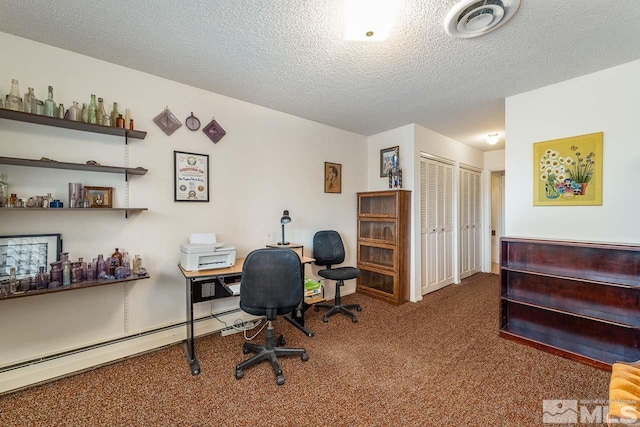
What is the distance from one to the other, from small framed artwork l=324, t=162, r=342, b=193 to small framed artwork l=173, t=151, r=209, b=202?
162cm

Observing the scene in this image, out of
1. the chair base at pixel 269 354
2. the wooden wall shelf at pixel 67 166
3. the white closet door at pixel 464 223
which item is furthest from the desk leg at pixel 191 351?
the white closet door at pixel 464 223

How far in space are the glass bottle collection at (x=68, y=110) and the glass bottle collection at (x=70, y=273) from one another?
1.04m

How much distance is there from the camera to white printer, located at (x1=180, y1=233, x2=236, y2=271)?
7.37 feet

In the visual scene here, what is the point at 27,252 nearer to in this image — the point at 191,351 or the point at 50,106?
the point at 50,106

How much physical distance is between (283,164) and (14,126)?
225cm

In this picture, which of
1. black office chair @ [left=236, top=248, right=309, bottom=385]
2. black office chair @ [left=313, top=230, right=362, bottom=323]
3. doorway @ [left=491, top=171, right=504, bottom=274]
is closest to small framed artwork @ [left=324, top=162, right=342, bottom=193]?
black office chair @ [left=313, top=230, right=362, bottom=323]

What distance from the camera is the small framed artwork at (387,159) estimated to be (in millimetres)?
3861

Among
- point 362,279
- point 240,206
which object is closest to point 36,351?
point 240,206

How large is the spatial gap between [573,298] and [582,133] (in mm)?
1529

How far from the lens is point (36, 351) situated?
1.97 m

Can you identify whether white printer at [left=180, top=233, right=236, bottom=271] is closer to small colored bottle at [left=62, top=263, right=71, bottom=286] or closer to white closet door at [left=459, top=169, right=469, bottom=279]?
small colored bottle at [left=62, top=263, right=71, bottom=286]

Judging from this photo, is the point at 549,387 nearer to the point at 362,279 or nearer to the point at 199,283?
the point at 362,279

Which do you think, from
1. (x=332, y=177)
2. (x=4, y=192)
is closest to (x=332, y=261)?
(x=332, y=177)

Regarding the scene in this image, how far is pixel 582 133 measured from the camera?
239cm
